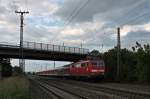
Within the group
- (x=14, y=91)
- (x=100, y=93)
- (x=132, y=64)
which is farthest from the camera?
(x=132, y=64)

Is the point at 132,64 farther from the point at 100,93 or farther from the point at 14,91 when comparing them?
the point at 14,91

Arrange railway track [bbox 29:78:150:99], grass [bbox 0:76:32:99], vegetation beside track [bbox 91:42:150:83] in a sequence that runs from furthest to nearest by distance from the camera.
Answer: vegetation beside track [bbox 91:42:150:83] → railway track [bbox 29:78:150:99] → grass [bbox 0:76:32:99]

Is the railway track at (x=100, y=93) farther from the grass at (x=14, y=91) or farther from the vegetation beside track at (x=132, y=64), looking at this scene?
the vegetation beside track at (x=132, y=64)

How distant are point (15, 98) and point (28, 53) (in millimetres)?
53535

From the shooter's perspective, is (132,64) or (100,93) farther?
Result: (132,64)

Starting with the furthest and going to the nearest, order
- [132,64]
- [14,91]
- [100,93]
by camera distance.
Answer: [132,64]
[100,93]
[14,91]

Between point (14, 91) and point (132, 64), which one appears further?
point (132, 64)

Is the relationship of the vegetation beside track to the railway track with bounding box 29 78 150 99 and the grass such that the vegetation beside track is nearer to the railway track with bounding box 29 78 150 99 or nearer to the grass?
the railway track with bounding box 29 78 150 99

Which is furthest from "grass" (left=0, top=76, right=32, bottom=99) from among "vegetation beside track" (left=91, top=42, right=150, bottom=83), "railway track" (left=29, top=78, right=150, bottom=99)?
"vegetation beside track" (left=91, top=42, right=150, bottom=83)

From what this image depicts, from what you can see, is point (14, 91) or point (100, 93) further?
point (100, 93)

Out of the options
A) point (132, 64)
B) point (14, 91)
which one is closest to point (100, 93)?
point (14, 91)

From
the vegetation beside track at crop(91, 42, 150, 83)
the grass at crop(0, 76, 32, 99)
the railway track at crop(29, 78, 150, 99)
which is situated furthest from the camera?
the vegetation beside track at crop(91, 42, 150, 83)

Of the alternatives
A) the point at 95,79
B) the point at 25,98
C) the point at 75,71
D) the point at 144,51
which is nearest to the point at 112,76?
the point at 75,71

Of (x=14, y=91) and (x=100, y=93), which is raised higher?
(x=14, y=91)
